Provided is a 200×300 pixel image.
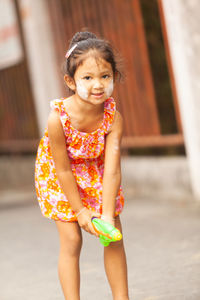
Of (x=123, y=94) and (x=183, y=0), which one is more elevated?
(x=183, y=0)

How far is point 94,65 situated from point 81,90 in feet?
0.50

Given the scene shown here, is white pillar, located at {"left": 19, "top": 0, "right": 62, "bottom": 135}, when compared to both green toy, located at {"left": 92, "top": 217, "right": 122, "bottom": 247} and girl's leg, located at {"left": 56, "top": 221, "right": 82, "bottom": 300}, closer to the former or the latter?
girl's leg, located at {"left": 56, "top": 221, "right": 82, "bottom": 300}

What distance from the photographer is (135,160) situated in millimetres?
8695

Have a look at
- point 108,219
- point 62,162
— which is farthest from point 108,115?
point 108,219

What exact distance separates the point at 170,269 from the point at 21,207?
460 cm

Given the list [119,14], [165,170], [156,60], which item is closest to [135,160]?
[165,170]

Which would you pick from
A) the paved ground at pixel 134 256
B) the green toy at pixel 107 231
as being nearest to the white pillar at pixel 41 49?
the paved ground at pixel 134 256

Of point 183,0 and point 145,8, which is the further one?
point 145,8

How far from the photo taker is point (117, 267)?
3.65m

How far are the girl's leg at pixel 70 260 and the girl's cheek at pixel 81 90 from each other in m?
0.69

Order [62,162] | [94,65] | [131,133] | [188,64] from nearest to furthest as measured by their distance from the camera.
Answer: [94,65], [62,162], [188,64], [131,133]

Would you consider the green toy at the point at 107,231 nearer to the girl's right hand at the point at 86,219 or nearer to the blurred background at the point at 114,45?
the girl's right hand at the point at 86,219

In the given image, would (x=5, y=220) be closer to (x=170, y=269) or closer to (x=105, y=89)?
(x=170, y=269)

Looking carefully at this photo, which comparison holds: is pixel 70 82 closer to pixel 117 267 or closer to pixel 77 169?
pixel 77 169
